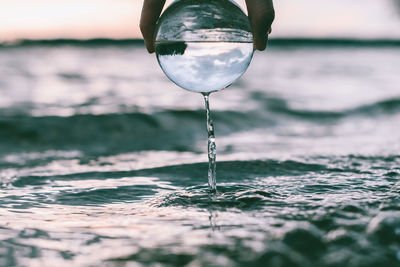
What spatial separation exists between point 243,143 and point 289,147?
0.63 metres

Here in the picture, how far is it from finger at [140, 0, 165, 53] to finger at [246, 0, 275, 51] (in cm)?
52

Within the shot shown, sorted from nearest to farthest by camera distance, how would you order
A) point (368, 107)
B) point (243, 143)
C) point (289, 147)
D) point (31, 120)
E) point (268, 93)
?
point (289, 147)
point (243, 143)
point (31, 120)
point (368, 107)
point (268, 93)

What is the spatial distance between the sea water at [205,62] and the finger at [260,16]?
4.4 inches

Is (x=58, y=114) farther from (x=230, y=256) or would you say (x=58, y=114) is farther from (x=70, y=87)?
(x=230, y=256)

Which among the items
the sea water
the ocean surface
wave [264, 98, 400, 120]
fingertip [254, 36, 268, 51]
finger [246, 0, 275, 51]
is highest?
finger [246, 0, 275, 51]

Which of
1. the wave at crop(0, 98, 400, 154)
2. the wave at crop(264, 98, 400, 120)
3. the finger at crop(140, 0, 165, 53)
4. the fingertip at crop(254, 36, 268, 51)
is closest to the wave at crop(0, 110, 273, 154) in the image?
the wave at crop(0, 98, 400, 154)

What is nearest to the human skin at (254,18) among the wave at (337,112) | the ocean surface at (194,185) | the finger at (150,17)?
the finger at (150,17)

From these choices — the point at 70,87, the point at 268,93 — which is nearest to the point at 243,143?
the point at 268,93

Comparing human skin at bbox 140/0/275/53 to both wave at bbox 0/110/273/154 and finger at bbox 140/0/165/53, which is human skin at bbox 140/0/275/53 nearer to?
finger at bbox 140/0/165/53

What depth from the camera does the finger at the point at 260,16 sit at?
2520mm

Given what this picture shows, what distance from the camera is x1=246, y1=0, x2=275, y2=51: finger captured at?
2.52 m

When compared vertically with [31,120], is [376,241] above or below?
below

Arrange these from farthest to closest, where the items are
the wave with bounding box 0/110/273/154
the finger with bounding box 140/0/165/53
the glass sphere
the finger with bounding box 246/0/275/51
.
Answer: the wave with bounding box 0/110/273/154 → the finger with bounding box 140/0/165/53 → the glass sphere → the finger with bounding box 246/0/275/51

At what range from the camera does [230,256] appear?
Answer: 206 cm
